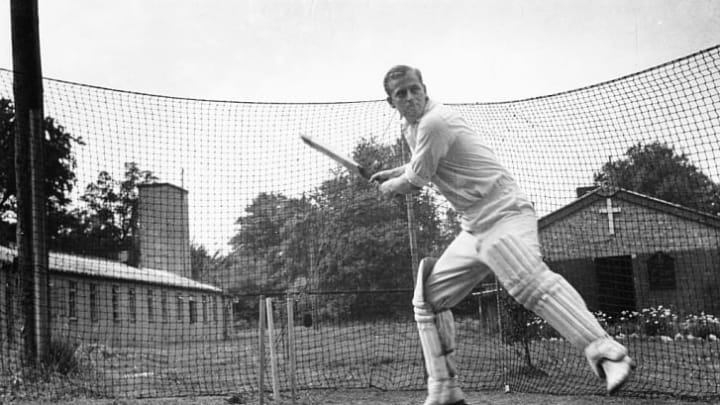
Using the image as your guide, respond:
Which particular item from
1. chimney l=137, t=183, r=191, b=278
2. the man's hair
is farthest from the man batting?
chimney l=137, t=183, r=191, b=278

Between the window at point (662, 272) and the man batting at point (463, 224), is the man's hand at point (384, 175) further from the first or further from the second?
the window at point (662, 272)

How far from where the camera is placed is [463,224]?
3.98 meters

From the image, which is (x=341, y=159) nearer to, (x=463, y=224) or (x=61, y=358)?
(x=463, y=224)

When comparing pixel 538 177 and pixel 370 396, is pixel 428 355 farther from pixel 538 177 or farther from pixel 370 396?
pixel 538 177

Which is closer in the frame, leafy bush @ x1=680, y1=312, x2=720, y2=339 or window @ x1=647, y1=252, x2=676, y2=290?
leafy bush @ x1=680, y1=312, x2=720, y2=339

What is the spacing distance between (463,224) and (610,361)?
1.08m

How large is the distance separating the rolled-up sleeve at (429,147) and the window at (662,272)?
72.2 feet

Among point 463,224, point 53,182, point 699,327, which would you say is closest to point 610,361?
point 463,224

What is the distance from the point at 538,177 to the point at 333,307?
1749 centimetres

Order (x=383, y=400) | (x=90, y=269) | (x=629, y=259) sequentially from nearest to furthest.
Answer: (x=383, y=400), (x=90, y=269), (x=629, y=259)

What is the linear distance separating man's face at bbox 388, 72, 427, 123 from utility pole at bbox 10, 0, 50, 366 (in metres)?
6.35

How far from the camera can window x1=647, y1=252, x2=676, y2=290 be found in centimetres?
2373

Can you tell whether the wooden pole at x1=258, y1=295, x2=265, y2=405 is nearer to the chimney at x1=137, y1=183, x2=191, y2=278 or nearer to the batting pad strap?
the chimney at x1=137, y1=183, x2=191, y2=278

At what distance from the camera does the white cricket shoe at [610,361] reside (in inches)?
129
